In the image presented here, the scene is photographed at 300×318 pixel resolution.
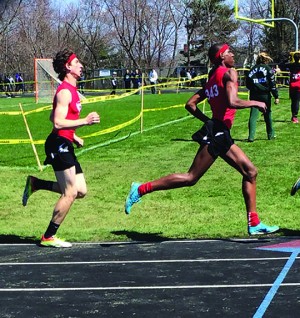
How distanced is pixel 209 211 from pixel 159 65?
221ft

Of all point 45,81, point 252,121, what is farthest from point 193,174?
point 45,81

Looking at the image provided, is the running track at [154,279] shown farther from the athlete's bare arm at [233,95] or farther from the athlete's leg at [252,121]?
the athlete's leg at [252,121]

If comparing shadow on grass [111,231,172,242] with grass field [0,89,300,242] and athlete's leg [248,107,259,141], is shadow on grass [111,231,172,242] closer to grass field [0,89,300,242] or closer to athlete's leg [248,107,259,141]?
grass field [0,89,300,242]

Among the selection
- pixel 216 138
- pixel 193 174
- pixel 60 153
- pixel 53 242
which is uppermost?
pixel 216 138

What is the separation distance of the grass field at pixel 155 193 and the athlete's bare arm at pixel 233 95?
171 centimetres

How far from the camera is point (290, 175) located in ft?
38.0

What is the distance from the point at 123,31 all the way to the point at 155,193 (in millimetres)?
60195

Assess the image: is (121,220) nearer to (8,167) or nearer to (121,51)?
(8,167)

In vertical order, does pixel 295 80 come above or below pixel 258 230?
above

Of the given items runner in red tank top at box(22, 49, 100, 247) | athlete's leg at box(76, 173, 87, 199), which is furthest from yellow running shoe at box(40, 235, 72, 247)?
athlete's leg at box(76, 173, 87, 199)

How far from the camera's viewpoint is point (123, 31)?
69375 millimetres

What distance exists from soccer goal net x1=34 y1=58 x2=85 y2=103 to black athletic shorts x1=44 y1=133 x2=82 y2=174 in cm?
3109

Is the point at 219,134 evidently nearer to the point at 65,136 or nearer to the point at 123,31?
the point at 65,136

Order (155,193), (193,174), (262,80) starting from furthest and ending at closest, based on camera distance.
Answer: (262,80), (155,193), (193,174)
